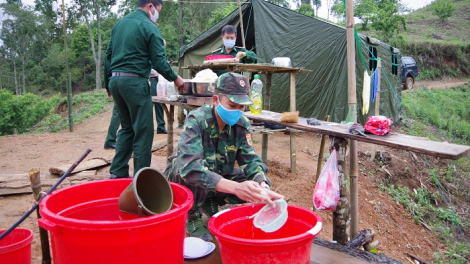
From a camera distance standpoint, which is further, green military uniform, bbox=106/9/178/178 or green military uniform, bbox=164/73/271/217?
green military uniform, bbox=106/9/178/178

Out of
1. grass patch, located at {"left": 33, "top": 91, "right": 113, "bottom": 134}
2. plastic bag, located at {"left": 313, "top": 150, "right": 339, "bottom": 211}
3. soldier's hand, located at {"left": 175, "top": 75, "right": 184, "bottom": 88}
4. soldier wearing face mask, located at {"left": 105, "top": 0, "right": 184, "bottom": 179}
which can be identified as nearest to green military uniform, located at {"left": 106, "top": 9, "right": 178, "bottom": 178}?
soldier wearing face mask, located at {"left": 105, "top": 0, "right": 184, "bottom": 179}

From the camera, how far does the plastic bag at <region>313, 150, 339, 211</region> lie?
9.34ft

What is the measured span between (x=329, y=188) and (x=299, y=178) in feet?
7.75

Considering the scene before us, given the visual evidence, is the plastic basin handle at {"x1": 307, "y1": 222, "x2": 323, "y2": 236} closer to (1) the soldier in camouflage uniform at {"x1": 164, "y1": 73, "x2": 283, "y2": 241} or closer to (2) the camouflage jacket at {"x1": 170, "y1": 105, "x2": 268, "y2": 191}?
(1) the soldier in camouflage uniform at {"x1": 164, "y1": 73, "x2": 283, "y2": 241}

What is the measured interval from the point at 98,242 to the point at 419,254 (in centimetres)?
458

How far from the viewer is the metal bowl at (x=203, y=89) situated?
398 cm

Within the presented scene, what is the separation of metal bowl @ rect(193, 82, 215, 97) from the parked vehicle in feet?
44.0

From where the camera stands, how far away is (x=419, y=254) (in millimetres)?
4715

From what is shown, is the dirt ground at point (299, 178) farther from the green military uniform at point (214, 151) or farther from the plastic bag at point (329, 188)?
the green military uniform at point (214, 151)

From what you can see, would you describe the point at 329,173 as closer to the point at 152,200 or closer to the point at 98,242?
the point at 152,200

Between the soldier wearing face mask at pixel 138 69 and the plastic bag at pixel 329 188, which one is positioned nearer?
the plastic bag at pixel 329 188

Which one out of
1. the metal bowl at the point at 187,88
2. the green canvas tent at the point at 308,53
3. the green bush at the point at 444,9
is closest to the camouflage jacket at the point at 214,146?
the metal bowl at the point at 187,88

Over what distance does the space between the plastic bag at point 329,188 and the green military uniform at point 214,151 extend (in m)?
0.57

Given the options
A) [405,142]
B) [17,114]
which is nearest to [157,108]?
[405,142]
